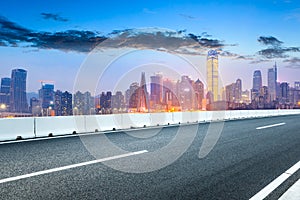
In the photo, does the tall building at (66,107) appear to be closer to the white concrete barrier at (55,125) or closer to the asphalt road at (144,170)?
the white concrete barrier at (55,125)

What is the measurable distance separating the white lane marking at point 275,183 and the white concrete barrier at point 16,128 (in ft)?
27.4

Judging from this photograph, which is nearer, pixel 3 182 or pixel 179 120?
pixel 3 182

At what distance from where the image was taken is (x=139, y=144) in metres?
8.49

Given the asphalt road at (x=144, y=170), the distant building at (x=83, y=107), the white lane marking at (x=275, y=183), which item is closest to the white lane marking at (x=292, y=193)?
the asphalt road at (x=144, y=170)

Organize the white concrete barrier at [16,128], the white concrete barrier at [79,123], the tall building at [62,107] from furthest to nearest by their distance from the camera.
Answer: the tall building at [62,107] < the white concrete barrier at [79,123] < the white concrete barrier at [16,128]

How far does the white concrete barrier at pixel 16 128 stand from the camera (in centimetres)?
923

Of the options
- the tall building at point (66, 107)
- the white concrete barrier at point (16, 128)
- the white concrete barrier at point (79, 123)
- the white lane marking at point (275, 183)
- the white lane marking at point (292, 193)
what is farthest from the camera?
the tall building at point (66, 107)

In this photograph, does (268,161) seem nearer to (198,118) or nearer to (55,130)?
(55,130)

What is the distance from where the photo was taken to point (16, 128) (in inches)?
379

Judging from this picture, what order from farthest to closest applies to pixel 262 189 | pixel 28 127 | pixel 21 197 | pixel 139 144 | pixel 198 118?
pixel 198 118, pixel 28 127, pixel 139 144, pixel 262 189, pixel 21 197

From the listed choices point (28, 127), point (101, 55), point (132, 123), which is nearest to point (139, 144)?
point (28, 127)

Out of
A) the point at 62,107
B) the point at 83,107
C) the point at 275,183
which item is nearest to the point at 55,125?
the point at 83,107

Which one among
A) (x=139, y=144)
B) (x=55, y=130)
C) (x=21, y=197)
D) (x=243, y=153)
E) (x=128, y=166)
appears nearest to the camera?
(x=21, y=197)

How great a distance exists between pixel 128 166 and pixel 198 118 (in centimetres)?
1488
